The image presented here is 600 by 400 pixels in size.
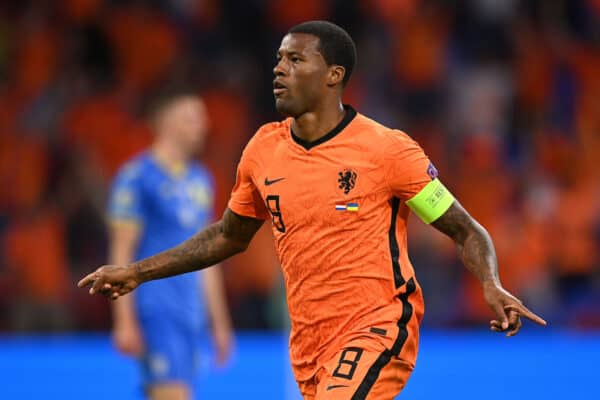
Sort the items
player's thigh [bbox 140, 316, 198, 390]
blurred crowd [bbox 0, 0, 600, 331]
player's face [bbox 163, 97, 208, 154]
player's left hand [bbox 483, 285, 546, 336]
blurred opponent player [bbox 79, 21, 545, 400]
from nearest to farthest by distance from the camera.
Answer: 1. player's left hand [bbox 483, 285, 546, 336]
2. blurred opponent player [bbox 79, 21, 545, 400]
3. player's thigh [bbox 140, 316, 198, 390]
4. player's face [bbox 163, 97, 208, 154]
5. blurred crowd [bbox 0, 0, 600, 331]

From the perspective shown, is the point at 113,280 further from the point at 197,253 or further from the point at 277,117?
the point at 277,117

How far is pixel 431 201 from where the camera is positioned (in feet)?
12.6

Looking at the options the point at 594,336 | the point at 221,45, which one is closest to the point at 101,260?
the point at 221,45

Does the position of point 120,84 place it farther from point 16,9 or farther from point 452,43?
point 452,43

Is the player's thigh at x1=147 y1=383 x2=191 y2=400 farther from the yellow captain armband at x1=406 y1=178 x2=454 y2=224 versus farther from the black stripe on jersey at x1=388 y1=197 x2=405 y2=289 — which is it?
the yellow captain armband at x1=406 y1=178 x2=454 y2=224

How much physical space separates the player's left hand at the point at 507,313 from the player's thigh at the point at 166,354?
9.96 feet

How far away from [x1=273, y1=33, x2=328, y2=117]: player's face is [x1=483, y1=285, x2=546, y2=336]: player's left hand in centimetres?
97

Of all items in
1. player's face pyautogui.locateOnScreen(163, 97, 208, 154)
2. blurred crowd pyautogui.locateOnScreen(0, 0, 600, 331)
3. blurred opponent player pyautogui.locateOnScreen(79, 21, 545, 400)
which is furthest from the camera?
blurred crowd pyautogui.locateOnScreen(0, 0, 600, 331)

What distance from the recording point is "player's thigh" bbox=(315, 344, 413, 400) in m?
3.69

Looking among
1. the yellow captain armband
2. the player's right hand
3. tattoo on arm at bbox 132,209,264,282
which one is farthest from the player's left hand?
the player's right hand

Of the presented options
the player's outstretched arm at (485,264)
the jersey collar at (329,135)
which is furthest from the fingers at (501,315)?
the jersey collar at (329,135)

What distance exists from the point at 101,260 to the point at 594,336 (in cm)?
397

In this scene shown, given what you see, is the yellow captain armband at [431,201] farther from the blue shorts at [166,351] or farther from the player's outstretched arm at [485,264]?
the blue shorts at [166,351]

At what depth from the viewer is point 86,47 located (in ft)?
34.1
